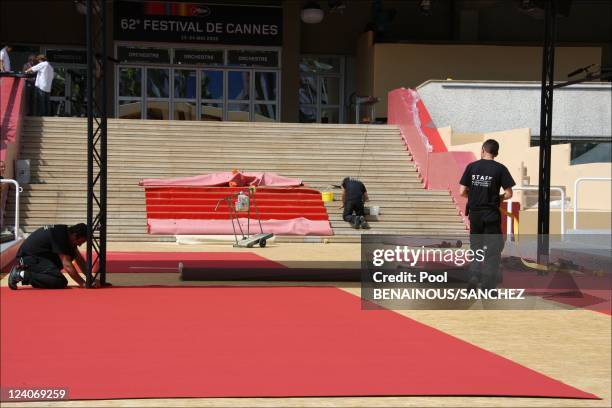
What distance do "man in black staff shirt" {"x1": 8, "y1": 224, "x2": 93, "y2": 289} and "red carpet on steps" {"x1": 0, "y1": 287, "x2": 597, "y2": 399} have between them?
895mm

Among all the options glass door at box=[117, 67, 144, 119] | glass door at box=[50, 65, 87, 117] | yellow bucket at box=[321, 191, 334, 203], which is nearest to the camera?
yellow bucket at box=[321, 191, 334, 203]

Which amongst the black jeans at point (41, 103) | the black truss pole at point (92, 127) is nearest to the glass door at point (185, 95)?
the black jeans at point (41, 103)

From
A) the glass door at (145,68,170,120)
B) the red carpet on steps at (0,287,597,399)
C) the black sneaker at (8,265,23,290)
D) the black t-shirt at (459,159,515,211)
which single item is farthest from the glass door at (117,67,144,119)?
the black t-shirt at (459,159,515,211)

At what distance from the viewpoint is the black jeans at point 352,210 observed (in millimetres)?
21172

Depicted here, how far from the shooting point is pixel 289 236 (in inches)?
811

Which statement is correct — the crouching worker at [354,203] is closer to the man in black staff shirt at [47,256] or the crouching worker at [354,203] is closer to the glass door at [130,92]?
the man in black staff shirt at [47,256]

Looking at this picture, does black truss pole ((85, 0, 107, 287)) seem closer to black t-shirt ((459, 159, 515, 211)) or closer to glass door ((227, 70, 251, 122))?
black t-shirt ((459, 159, 515, 211))

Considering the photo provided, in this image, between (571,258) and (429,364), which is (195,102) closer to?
(571,258)

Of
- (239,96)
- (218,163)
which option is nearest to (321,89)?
(239,96)

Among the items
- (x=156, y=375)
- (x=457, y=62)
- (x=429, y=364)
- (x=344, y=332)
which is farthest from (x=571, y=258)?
(x=457, y=62)

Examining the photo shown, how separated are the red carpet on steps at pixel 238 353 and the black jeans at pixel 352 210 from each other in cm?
1128

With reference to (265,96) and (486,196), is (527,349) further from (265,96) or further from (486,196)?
(265,96)

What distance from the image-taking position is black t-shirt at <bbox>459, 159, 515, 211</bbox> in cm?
975

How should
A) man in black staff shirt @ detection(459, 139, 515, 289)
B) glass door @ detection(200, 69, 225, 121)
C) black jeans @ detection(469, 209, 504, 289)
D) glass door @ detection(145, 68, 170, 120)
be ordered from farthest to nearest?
glass door @ detection(200, 69, 225, 121), glass door @ detection(145, 68, 170, 120), man in black staff shirt @ detection(459, 139, 515, 289), black jeans @ detection(469, 209, 504, 289)
